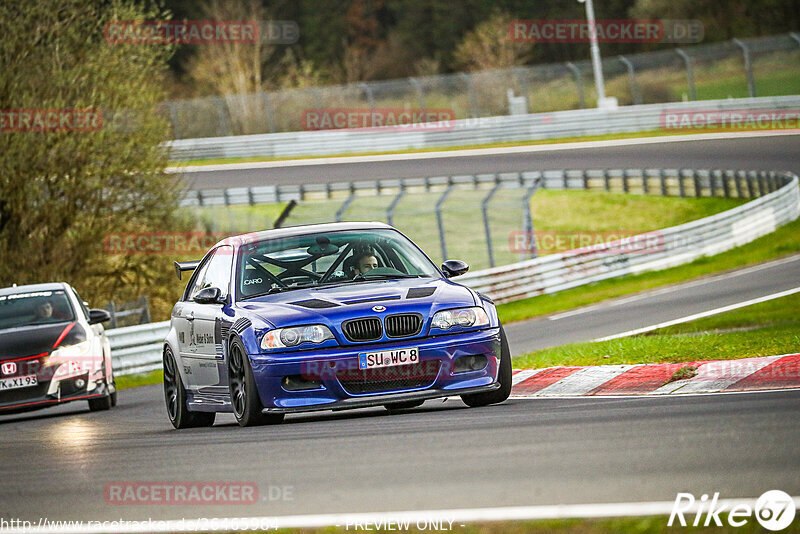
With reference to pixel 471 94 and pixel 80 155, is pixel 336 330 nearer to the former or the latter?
pixel 80 155

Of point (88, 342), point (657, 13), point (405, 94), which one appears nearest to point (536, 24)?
point (657, 13)

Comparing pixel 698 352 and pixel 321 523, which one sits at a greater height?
pixel 321 523

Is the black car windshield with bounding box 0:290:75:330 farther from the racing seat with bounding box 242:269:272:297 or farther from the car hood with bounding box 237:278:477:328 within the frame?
the car hood with bounding box 237:278:477:328

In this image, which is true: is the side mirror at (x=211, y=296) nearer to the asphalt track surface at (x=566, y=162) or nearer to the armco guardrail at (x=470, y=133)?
the asphalt track surface at (x=566, y=162)

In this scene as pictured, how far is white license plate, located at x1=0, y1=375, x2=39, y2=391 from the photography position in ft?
48.5

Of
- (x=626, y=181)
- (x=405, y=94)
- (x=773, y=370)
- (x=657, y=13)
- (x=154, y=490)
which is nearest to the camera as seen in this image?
(x=154, y=490)

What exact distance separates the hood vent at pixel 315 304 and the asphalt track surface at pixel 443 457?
33.0 inches

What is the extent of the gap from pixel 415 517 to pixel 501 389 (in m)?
4.49

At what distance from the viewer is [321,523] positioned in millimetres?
5535

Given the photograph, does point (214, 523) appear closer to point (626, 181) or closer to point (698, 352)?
point (698, 352)

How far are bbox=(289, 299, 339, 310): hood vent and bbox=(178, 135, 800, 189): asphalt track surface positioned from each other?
97.3 feet

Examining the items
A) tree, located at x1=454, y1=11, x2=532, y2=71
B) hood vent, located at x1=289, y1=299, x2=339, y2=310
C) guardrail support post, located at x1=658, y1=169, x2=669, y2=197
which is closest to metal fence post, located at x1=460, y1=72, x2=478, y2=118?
guardrail support post, located at x1=658, y1=169, x2=669, y2=197

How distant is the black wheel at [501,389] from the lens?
973cm

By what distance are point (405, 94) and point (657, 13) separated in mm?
30794
